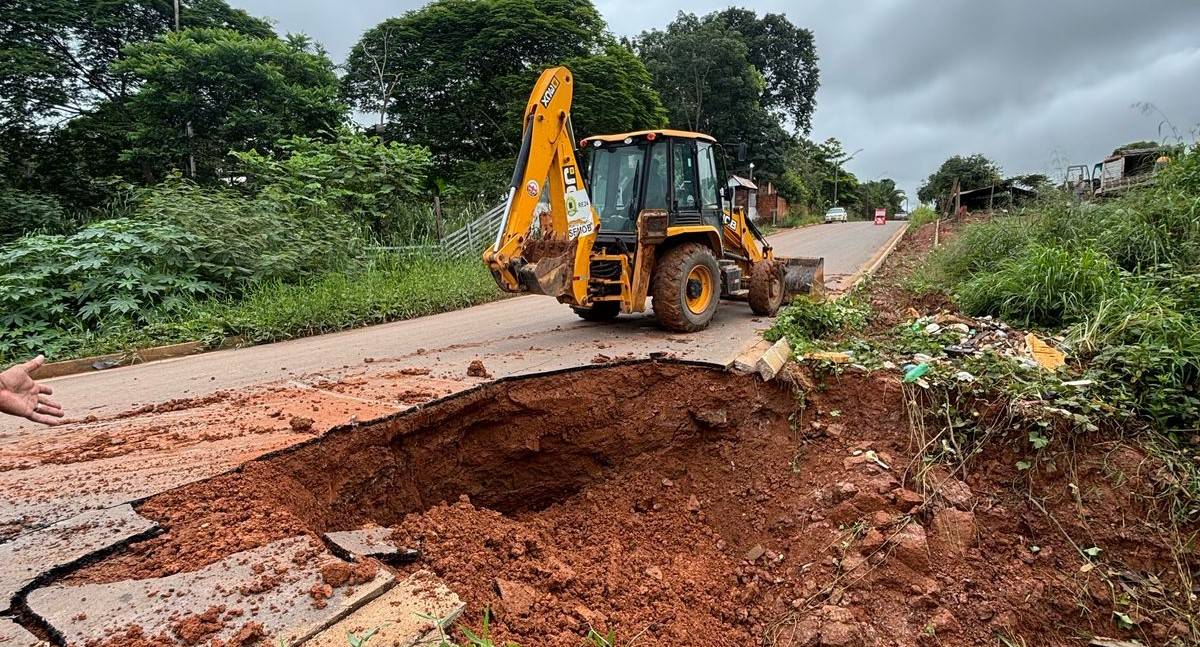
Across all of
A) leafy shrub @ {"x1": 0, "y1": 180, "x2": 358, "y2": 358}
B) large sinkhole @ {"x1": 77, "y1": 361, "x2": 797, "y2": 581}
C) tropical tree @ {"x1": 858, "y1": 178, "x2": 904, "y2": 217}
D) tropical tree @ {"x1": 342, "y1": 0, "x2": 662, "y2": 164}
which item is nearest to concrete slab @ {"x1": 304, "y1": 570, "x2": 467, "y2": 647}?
large sinkhole @ {"x1": 77, "y1": 361, "x2": 797, "y2": 581}

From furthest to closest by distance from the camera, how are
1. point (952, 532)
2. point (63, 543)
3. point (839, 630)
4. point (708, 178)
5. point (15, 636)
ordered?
1. point (708, 178)
2. point (952, 532)
3. point (839, 630)
4. point (63, 543)
5. point (15, 636)

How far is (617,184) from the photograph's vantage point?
6.66 metres

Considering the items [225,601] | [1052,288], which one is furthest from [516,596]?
[1052,288]

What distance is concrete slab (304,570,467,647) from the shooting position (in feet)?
6.02

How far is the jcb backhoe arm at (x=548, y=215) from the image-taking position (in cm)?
545

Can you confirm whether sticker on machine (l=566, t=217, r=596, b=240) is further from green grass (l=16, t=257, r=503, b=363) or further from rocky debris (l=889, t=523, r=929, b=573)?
green grass (l=16, t=257, r=503, b=363)

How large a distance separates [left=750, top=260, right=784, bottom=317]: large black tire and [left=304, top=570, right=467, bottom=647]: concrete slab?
234 inches

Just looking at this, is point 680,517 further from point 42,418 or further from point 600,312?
point 600,312

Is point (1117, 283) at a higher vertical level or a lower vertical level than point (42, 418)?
higher

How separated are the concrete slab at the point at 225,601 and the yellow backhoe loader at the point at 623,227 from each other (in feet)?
11.4

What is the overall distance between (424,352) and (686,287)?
270 centimetres

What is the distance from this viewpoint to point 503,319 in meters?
8.36

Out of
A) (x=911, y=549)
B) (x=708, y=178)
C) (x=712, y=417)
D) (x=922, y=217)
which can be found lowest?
(x=911, y=549)

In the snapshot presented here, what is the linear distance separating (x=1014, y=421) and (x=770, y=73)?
4685 centimetres
